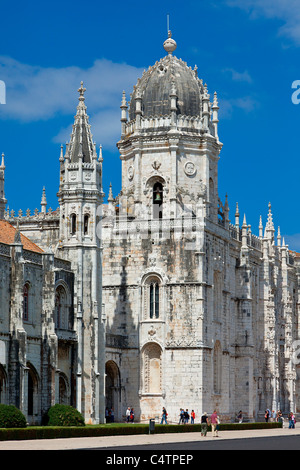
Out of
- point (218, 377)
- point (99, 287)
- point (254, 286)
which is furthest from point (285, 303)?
point (99, 287)

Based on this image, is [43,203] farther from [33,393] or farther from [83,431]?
[83,431]

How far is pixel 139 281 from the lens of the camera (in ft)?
245

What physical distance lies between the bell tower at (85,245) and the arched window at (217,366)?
1365 cm

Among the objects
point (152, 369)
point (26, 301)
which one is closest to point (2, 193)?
point (26, 301)

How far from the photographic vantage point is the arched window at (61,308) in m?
63.0

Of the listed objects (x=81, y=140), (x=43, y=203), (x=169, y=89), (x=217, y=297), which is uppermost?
(x=169, y=89)

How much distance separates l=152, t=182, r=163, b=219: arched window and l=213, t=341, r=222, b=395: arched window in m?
10.7

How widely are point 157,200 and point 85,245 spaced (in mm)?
12676

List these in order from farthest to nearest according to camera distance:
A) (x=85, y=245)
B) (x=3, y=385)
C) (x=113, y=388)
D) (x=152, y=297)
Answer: (x=152, y=297)
(x=113, y=388)
(x=85, y=245)
(x=3, y=385)

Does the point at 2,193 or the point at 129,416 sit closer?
the point at 129,416

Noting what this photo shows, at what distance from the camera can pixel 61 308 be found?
209 ft

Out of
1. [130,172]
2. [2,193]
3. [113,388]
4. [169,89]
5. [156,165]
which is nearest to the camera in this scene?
[2,193]

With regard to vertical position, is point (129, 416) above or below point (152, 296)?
below

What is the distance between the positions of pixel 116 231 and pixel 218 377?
13.4 m
